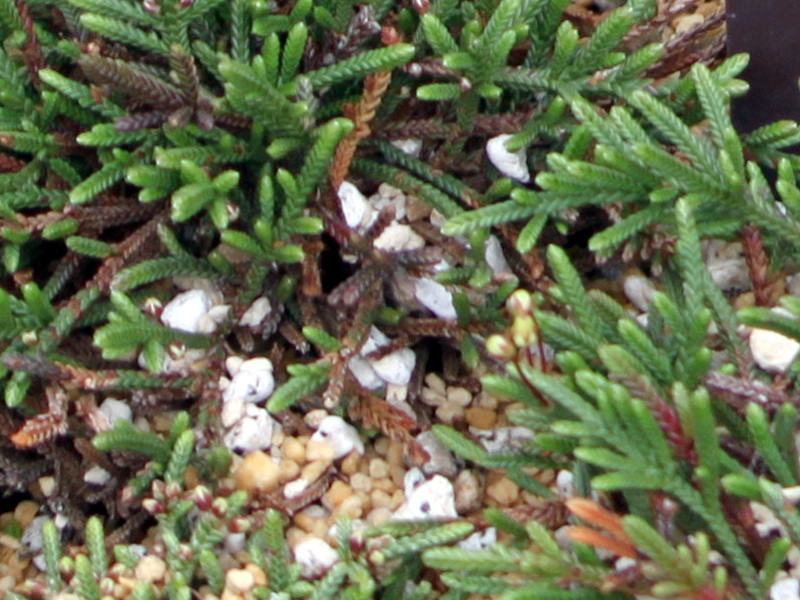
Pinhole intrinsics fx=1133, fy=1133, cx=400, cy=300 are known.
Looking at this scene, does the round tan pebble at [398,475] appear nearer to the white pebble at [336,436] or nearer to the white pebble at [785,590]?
the white pebble at [336,436]

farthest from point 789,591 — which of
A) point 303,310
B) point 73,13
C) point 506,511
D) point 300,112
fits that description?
point 73,13

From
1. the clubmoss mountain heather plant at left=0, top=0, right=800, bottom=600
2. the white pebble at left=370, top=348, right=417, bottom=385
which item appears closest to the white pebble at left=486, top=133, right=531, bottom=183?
the clubmoss mountain heather plant at left=0, top=0, right=800, bottom=600

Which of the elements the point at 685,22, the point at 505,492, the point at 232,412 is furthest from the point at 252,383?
the point at 685,22

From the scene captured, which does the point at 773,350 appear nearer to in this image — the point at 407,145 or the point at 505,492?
the point at 505,492

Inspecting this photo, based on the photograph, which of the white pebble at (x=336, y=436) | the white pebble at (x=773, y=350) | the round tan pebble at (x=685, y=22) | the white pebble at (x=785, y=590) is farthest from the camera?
the round tan pebble at (x=685, y=22)

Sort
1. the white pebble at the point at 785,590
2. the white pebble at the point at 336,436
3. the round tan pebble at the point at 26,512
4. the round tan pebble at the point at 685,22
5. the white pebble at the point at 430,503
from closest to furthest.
→ the white pebble at the point at 785,590
the white pebble at the point at 430,503
the white pebble at the point at 336,436
the round tan pebble at the point at 26,512
the round tan pebble at the point at 685,22

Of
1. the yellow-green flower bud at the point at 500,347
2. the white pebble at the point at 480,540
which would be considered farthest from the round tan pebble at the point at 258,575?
the yellow-green flower bud at the point at 500,347
